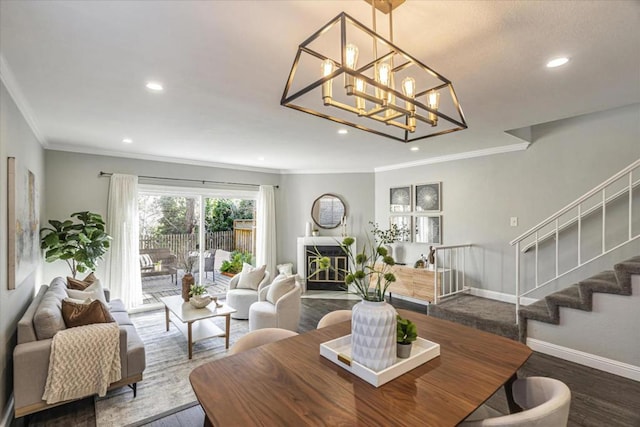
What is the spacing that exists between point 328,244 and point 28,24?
16.7 feet

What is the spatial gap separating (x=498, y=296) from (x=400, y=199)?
2.26 meters

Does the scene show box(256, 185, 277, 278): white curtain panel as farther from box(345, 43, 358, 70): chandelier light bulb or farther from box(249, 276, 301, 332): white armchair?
box(345, 43, 358, 70): chandelier light bulb

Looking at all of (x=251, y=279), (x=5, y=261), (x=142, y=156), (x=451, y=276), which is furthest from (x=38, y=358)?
(x=451, y=276)

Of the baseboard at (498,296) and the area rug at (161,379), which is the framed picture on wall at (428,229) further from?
the area rug at (161,379)

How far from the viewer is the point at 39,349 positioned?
2.17 m

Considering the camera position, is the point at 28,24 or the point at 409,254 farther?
the point at 409,254

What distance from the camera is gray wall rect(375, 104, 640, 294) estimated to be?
11.7 ft

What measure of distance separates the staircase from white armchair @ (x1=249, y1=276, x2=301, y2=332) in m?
2.56

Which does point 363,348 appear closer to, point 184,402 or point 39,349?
point 184,402

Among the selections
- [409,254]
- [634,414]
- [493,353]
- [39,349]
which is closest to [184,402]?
[39,349]

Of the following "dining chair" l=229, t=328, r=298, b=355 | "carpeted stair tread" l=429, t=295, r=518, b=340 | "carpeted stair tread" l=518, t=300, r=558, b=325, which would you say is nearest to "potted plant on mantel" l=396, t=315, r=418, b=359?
"dining chair" l=229, t=328, r=298, b=355

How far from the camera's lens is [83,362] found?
2.30m

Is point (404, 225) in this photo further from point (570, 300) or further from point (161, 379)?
point (161, 379)

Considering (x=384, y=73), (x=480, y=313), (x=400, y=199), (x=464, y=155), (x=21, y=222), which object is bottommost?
(x=480, y=313)
